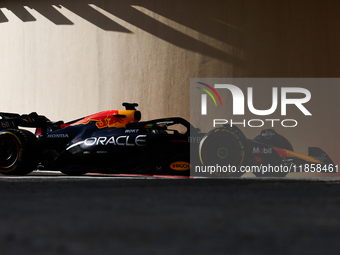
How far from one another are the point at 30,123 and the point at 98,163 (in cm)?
200

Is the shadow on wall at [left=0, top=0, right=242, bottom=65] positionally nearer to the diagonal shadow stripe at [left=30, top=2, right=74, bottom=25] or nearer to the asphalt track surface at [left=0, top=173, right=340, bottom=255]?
the diagonal shadow stripe at [left=30, top=2, right=74, bottom=25]

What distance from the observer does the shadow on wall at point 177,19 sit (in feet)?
46.0

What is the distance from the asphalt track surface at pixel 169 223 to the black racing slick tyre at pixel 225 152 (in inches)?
150

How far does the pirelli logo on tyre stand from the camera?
8500 millimetres

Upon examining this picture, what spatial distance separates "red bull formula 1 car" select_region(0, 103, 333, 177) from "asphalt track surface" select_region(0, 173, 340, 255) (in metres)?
3.89

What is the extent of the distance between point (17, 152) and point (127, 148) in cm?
216

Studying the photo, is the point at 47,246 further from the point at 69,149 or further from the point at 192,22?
the point at 192,22

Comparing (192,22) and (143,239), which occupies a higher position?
(192,22)

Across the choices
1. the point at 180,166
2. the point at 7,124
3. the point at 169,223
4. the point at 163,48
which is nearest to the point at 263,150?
the point at 180,166

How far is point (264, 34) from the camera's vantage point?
45.7 feet

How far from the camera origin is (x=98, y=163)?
30.0 feet

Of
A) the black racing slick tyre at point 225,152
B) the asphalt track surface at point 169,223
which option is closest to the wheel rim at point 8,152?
the black racing slick tyre at point 225,152

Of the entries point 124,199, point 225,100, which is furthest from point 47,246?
point 225,100
